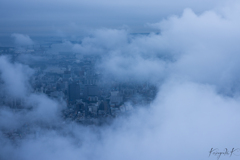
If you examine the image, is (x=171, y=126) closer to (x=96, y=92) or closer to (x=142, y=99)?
(x=142, y=99)

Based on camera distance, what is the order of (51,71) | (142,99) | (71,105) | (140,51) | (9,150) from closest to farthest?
(9,150)
(71,105)
(142,99)
(51,71)
(140,51)

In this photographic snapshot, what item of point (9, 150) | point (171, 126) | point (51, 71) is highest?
point (51, 71)

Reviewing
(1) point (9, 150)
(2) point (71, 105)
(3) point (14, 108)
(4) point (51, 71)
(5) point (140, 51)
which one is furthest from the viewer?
(5) point (140, 51)

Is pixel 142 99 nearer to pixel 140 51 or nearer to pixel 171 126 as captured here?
pixel 171 126

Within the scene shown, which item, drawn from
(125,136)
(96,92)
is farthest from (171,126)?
(96,92)

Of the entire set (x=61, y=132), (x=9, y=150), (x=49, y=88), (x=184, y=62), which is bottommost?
(x=9, y=150)

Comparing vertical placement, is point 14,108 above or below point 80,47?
below

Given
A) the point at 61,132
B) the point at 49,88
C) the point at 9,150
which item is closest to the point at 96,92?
the point at 49,88

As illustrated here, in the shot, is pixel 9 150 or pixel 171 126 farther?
pixel 171 126

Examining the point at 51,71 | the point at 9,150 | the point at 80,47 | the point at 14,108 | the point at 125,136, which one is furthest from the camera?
the point at 80,47
